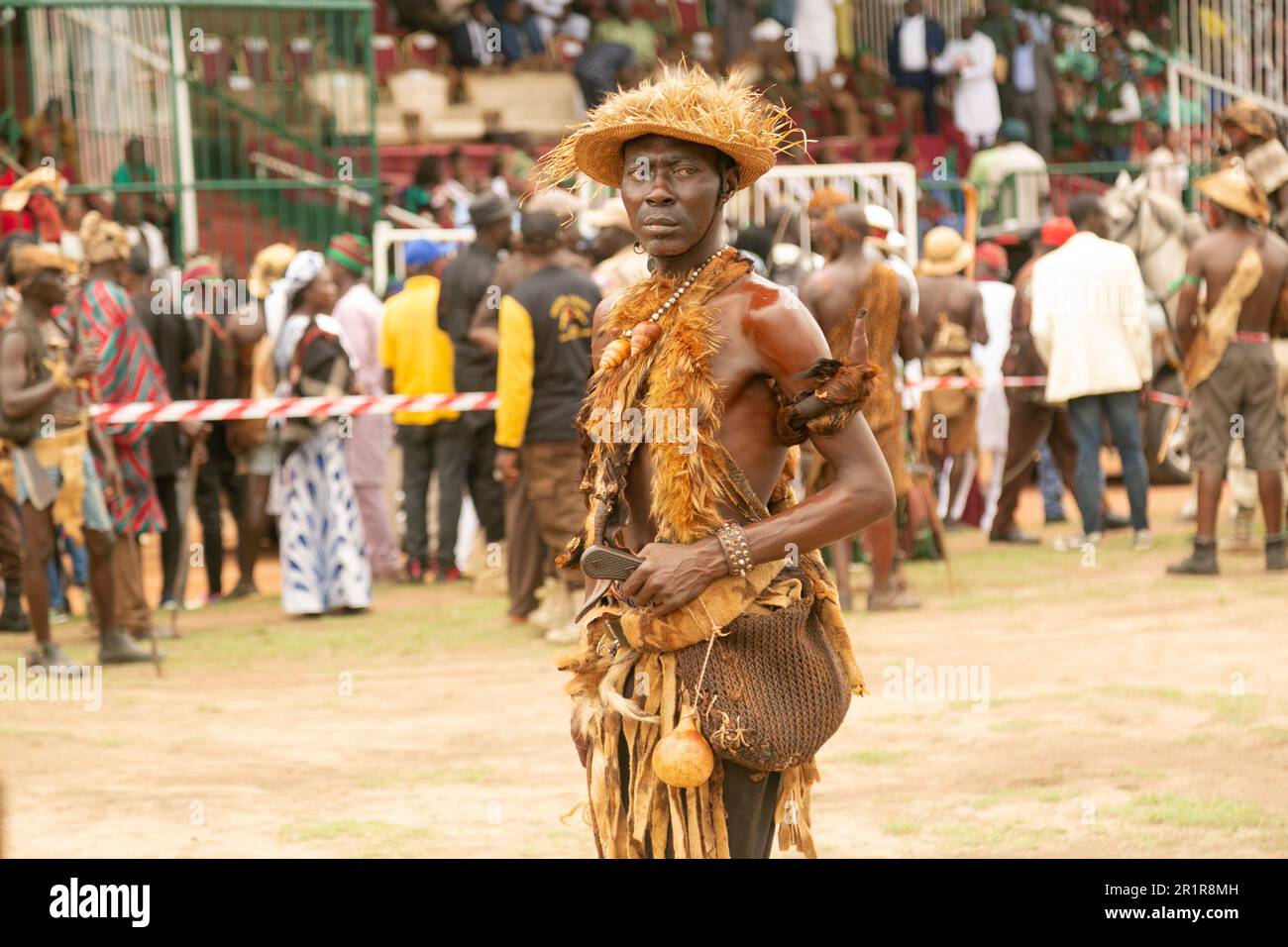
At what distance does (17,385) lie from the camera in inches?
343

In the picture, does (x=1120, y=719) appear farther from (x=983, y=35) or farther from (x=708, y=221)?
(x=983, y=35)

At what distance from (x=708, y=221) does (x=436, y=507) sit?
27.7ft

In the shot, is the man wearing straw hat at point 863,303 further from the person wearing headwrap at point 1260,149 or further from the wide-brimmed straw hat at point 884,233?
the person wearing headwrap at point 1260,149

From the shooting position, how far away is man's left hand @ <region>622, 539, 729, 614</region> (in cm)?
351

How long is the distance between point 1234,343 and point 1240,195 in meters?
0.82


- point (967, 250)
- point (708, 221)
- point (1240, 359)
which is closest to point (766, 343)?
point (708, 221)

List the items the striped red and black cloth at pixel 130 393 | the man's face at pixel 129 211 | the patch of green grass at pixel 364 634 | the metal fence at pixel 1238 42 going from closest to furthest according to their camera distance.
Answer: the patch of green grass at pixel 364 634, the striped red and black cloth at pixel 130 393, the man's face at pixel 129 211, the metal fence at pixel 1238 42

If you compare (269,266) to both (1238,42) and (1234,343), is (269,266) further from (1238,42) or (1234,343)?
(1238,42)

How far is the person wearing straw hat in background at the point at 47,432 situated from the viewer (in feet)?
28.6

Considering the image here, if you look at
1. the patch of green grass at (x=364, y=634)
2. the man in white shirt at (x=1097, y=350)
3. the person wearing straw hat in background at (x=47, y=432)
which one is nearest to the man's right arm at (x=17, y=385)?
the person wearing straw hat in background at (x=47, y=432)

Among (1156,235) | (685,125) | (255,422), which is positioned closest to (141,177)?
(255,422)

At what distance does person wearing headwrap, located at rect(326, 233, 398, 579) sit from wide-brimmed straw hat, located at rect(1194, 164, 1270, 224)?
209 inches

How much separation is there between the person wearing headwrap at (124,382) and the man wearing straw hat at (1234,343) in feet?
19.3
